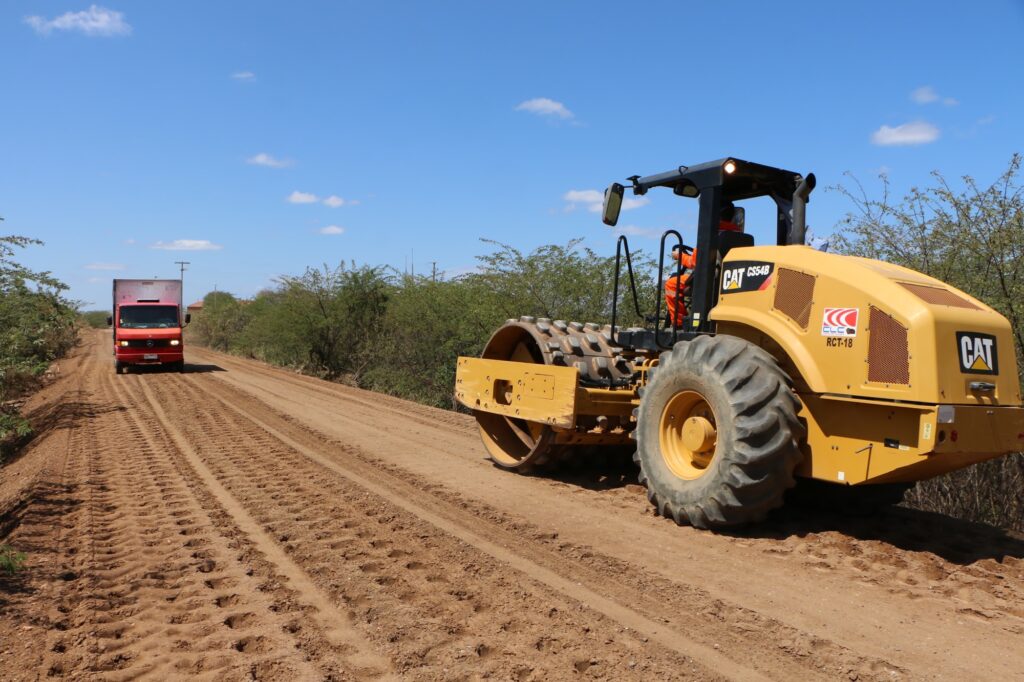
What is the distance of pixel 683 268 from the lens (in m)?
6.47

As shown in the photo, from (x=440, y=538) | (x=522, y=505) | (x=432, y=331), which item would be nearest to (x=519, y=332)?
(x=522, y=505)

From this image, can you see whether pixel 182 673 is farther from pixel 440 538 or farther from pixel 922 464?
pixel 922 464

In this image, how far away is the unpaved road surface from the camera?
3439mm

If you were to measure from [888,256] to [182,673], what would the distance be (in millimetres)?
8149

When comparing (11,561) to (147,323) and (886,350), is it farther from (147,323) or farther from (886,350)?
(147,323)

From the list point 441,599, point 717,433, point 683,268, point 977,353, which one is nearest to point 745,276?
point 683,268

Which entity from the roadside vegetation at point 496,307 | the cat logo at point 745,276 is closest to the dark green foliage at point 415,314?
the roadside vegetation at point 496,307

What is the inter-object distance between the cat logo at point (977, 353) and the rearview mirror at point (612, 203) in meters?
3.06

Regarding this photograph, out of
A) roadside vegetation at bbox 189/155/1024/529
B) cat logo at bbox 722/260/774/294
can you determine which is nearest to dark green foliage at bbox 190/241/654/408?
roadside vegetation at bbox 189/155/1024/529

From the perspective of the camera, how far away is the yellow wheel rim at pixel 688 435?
215 inches

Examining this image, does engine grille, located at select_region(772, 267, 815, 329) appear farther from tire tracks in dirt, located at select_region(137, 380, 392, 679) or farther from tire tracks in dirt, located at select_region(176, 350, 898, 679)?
tire tracks in dirt, located at select_region(137, 380, 392, 679)

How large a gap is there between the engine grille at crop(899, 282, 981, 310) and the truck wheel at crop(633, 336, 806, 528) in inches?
37.5

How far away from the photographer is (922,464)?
14.5 feet

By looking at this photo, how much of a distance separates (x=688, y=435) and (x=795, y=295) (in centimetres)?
128
